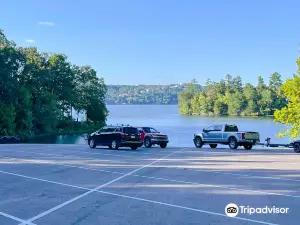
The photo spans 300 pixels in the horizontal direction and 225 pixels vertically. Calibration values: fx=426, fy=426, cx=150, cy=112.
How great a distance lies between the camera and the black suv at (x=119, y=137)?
28.3 metres

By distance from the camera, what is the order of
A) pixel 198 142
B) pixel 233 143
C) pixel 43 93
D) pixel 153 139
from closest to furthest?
pixel 233 143 → pixel 153 139 → pixel 198 142 → pixel 43 93

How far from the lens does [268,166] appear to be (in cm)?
1789

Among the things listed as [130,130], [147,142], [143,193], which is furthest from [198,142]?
[143,193]

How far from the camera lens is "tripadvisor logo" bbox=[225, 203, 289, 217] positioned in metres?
8.57

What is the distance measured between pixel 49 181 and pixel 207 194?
5142 mm

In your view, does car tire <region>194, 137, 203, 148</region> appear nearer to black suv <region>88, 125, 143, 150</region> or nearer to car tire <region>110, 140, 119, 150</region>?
black suv <region>88, 125, 143, 150</region>

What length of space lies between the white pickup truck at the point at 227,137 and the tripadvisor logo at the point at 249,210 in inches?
875

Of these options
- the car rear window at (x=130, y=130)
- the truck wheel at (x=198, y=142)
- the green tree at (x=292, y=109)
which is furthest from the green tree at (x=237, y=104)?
the car rear window at (x=130, y=130)

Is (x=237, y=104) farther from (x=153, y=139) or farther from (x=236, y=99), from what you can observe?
(x=153, y=139)

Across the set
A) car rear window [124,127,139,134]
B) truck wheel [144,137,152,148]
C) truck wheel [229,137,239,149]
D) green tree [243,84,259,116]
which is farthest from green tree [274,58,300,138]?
green tree [243,84,259,116]

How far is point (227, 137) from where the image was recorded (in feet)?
104

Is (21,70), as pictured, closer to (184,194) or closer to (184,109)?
(184,194)

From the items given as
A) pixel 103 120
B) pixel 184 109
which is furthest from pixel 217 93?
pixel 103 120

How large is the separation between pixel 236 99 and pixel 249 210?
6073 inches
